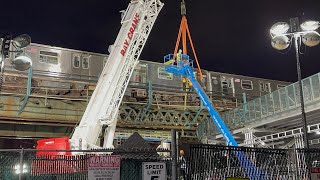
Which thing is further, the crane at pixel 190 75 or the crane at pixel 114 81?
the crane at pixel 190 75

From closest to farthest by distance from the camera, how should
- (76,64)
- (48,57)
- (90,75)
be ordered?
(48,57), (76,64), (90,75)

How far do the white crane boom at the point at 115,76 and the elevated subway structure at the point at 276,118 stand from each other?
8579 mm

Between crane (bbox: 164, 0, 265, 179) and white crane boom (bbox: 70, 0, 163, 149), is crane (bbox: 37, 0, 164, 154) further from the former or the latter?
crane (bbox: 164, 0, 265, 179)

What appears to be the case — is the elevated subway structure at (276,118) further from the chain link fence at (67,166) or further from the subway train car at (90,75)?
the chain link fence at (67,166)

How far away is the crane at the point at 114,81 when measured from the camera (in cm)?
1992

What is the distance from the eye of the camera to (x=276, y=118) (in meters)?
23.5

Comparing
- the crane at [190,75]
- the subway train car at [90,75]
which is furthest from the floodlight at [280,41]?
the subway train car at [90,75]

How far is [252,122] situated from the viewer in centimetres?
2594

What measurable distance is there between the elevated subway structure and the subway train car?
5.18 meters

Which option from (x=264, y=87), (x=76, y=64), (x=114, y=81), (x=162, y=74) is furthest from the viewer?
(x=264, y=87)

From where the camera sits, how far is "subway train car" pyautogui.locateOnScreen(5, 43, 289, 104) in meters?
27.6

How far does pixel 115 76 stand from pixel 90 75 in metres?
8.93

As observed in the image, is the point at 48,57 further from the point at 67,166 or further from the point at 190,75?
the point at 67,166

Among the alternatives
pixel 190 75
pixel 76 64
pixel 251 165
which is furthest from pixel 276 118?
pixel 76 64
